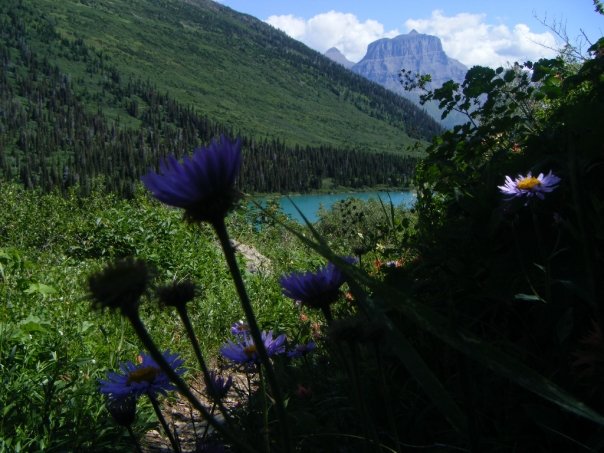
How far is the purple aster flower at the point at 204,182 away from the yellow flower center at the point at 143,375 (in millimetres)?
619

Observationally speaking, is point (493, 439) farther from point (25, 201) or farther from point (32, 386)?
point (25, 201)

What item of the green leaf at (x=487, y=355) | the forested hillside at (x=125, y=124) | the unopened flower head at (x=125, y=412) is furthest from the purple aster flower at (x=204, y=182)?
the forested hillside at (x=125, y=124)

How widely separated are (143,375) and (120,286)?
2.17 feet

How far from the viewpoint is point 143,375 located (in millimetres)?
1317

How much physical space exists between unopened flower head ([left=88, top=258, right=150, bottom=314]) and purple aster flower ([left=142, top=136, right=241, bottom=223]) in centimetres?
13

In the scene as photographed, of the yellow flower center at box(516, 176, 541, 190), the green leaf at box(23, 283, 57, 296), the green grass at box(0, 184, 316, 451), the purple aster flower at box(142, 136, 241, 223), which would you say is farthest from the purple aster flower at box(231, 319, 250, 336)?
the green leaf at box(23, 283, 57, 296)

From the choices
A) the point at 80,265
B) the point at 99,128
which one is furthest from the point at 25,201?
the point at 99,128

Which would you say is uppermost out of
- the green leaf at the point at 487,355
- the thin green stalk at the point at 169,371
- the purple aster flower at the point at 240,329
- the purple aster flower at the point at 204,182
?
the green leaf at the point at 487,355

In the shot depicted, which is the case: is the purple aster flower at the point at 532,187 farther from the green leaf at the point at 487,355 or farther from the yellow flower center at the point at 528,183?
the green leaf at the point at 487,355

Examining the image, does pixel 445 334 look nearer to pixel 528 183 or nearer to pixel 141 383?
pixel 141 383

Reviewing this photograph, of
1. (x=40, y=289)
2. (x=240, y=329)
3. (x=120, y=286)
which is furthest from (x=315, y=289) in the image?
(x=40, y=289)

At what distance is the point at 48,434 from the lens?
2344mm

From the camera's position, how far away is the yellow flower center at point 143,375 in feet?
4.30

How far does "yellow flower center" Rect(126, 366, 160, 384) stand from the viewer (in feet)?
4.30
